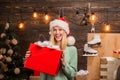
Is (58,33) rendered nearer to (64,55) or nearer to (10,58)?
(64,55)

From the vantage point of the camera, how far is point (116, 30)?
4773mm

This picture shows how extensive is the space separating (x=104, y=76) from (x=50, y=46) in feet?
6.60

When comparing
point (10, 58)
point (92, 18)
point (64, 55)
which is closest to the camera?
point (64, 55)

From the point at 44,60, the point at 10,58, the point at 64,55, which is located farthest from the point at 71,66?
the point at 10,58

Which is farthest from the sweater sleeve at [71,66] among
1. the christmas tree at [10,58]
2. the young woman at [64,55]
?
the christmas tree at [10,58]

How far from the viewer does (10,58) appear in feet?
14.9

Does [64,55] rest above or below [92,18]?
below

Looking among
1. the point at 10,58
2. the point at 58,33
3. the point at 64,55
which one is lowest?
the point at 10,58

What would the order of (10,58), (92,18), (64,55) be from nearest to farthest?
(64,55), (10,58), (92,18)

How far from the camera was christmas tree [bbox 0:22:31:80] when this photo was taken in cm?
454

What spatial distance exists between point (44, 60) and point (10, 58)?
244cm

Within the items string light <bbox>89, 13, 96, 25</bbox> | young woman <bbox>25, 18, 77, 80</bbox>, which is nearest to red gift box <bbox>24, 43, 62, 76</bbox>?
young woman <bbox>25, 18, 77, 80</bbox>

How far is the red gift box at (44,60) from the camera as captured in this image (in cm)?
217

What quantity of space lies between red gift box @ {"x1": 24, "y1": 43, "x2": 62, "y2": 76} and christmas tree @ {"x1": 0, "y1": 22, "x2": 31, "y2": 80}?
2.37m
